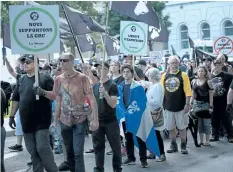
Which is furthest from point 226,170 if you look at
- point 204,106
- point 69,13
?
point 69,13

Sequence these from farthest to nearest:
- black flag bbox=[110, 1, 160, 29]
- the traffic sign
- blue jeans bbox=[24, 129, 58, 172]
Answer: the traffic sign → black flag bbox=[110, 1, 160, 29] → blue jeans bbox=[24, 129, 58, 172]

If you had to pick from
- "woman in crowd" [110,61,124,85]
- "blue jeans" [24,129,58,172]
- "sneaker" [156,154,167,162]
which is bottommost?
"sneaker" [156,154,167,162]

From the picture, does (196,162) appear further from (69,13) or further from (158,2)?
(158,2)

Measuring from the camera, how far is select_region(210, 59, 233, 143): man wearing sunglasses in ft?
40.5

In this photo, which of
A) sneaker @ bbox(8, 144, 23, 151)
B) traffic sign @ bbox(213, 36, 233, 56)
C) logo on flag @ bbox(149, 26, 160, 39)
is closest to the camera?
sneaker @ bbox(8, 144, 23, 151)

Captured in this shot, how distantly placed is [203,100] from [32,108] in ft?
16.3

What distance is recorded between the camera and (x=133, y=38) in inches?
452

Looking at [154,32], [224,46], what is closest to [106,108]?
[154,32]

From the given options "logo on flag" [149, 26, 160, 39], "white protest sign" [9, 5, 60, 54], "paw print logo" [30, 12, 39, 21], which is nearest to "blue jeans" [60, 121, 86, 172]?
"white protest sign" [9, 5, 60, 54]

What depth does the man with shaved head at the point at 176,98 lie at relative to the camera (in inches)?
423

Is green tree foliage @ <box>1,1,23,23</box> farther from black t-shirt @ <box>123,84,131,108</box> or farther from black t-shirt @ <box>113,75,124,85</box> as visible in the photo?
black t-shirt @ <box>123,84,131,108</box>

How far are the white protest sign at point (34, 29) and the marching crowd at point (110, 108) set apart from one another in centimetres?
21

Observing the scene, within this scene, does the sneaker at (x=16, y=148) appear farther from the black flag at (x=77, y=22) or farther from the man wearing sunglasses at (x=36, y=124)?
the man wearing sunglasses at (x=36, y=124)

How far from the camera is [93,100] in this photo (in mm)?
7598
